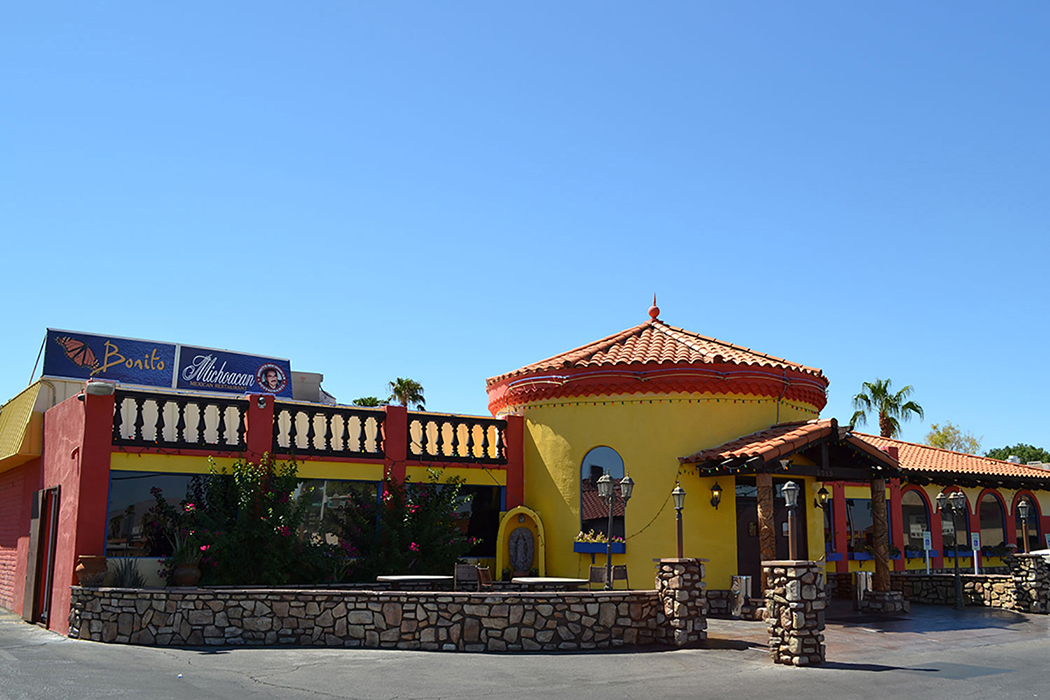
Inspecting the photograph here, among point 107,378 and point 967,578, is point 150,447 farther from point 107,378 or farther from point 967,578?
point 967,578

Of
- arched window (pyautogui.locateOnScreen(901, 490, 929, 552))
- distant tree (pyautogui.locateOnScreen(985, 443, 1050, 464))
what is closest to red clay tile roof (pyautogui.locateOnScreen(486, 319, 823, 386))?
arched window (pyautogui.locateOnScreen(901, 490, 929, 552))

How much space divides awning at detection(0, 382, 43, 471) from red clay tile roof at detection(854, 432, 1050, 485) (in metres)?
20.1

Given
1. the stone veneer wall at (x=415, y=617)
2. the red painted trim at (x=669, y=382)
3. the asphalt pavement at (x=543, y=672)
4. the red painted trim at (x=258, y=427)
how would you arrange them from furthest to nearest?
the red painted trim at (x=669, y=382) → the red painted trim at (x=258, y=427) → the stone veneer wall at (x=415, y=617) → the asphalt pavement at (x=543, y=672)

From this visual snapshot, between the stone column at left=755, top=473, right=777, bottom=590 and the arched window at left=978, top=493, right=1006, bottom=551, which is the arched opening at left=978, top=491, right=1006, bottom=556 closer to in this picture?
the arched window at left=978, top=493, right=1006, bottom=551

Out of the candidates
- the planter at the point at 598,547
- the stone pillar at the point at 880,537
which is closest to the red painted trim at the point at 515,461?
the planter at the point at 598,547

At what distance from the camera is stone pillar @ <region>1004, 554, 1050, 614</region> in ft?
60.3

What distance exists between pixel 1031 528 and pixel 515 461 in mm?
18973

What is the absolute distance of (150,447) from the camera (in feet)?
52.1

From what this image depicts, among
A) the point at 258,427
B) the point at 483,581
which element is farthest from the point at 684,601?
the point at 258,427

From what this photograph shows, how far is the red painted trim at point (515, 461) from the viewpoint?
19562 millimetres

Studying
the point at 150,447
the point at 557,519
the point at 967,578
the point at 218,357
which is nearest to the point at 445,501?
the point at 557,519

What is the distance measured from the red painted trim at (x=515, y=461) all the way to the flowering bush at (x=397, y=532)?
1762 mm

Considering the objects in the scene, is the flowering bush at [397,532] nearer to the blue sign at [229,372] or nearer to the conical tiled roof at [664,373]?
the conical tiled roof at [664,373]

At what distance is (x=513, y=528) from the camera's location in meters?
19.1
